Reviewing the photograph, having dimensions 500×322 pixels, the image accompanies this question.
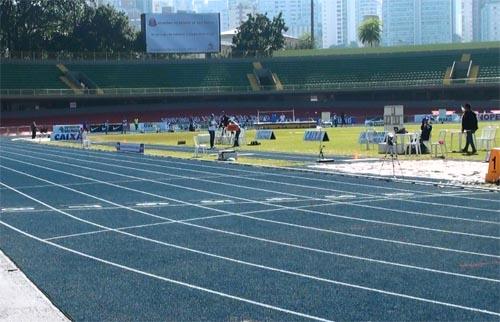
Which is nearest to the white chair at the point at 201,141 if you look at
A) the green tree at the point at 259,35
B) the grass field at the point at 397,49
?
the grass field at the point at 397,49

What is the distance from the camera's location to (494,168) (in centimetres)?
1717

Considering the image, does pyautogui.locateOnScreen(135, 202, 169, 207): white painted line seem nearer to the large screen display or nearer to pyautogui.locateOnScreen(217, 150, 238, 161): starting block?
pyautogui.locateOnScreen(217, 150, 238, 161): starting block

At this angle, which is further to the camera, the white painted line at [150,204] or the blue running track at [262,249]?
the white painted line at [150,204]

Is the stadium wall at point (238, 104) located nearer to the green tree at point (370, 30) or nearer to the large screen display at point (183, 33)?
the large screen display at point (183, 33)

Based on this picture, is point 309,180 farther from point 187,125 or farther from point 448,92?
point 448,92

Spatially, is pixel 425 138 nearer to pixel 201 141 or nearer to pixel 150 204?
pixel 201 141

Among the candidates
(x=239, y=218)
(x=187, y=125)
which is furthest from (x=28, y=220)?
(x=187, y=125)

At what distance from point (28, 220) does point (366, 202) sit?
621 centimetres

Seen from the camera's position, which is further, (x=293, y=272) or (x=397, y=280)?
(x=293, y=272)

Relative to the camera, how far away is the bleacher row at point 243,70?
75562 millimetres

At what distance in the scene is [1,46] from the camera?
279 feet

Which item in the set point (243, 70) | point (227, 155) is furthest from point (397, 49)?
point (227, 155)

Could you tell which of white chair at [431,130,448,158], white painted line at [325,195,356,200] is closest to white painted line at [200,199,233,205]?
white painted line at [325,195,356,200]

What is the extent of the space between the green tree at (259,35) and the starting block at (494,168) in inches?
3275
